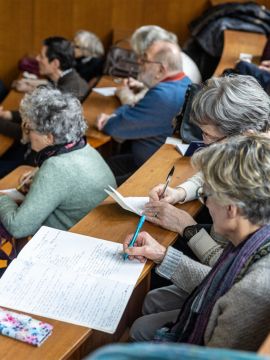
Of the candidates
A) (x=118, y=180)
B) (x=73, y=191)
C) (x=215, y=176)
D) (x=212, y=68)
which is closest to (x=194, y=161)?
(x=215, y=176)

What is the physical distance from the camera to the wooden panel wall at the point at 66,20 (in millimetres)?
5566

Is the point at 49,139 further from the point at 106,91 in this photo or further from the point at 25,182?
the point at 106,91

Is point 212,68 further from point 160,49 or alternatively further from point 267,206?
point 267,206

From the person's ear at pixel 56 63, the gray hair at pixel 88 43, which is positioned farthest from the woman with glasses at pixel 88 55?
the person's ear at pixel 56 63

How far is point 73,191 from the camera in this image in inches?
103

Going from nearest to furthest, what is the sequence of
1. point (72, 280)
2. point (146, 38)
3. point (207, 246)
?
point (72, 280) → point (207, 246) → point (146, 38)

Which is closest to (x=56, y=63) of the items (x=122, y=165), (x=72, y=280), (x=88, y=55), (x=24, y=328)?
(x=88, y=55)

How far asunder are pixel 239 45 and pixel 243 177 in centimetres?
335

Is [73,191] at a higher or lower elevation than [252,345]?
lower

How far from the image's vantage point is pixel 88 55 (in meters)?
5.25

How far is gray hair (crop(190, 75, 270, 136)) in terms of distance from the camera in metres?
2.29

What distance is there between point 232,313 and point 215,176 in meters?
0.35

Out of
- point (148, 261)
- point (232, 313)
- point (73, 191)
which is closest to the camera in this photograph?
point (232, 313)

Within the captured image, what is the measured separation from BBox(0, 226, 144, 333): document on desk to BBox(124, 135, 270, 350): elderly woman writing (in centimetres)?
24
